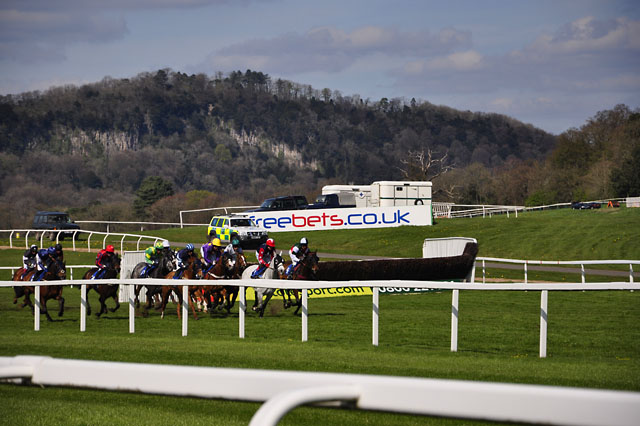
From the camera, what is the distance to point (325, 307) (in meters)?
16.3

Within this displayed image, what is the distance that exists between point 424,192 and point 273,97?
373 feet

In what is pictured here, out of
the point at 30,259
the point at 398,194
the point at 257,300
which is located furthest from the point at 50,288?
the point at 398,194

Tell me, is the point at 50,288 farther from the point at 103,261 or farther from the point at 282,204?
the point at 282,204

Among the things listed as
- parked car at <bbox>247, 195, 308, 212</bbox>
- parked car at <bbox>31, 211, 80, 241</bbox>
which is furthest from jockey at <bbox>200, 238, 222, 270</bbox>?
parked car at <bbox>31, 211, 80, 241</bbox>

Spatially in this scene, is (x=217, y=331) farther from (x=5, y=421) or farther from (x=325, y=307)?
(x=5, y=421)

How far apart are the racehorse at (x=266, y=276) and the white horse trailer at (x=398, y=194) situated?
1105 inches

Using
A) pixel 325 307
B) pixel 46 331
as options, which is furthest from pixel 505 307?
pixel 46 331

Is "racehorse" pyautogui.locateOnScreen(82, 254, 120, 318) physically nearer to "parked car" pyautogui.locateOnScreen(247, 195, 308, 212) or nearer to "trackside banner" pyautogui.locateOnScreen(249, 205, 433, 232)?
"trackside banner" pyautogui.locateOnScreen(249, 205, 433, 232)

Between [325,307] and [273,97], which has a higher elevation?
[273,97]

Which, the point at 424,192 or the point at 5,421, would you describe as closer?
the point at 5,421

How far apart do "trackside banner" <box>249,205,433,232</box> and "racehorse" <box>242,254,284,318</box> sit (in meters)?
20.3

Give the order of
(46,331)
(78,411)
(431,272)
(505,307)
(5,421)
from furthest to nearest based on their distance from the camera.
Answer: (431,272) < (505,307) < (46,331) < (78,411) < (5,421)

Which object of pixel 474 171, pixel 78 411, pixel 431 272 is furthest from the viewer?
pixel 474 171

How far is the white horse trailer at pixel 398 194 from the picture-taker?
43.9 metres
